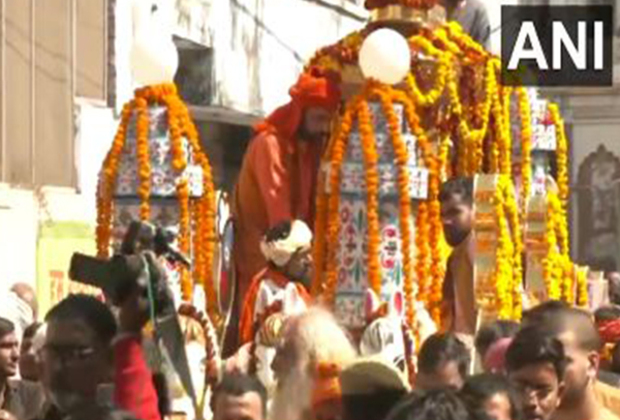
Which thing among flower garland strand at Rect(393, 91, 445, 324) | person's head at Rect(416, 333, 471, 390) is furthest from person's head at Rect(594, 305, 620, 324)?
person's head at Rect(416, 333, 471, 390)

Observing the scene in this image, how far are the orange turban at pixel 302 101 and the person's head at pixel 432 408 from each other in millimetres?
8694

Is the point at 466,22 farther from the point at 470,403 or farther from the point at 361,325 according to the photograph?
the point at 470,403

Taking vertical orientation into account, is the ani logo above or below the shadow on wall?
above

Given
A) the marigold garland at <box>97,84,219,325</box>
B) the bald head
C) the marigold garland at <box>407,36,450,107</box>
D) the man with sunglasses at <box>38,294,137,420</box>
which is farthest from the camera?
the bald head

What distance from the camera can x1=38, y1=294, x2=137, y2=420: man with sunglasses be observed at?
23.1ft

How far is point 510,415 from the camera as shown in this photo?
23.8ft

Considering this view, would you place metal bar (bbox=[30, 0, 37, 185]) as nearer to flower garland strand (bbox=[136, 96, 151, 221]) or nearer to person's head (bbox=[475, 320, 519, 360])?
flower garland strand (bbox=[136, 96, 151, 221])

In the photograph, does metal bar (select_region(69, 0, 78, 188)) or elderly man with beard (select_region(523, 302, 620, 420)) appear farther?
metal bar (select_region(69, 0, 78, 188))

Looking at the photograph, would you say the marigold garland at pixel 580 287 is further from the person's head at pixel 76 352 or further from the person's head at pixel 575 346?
the person's head at pixel 76 352

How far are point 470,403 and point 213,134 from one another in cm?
2241

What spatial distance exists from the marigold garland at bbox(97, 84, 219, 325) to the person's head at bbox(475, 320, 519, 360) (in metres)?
2.74

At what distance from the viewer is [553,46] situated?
892 inches

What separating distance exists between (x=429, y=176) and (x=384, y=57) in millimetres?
706

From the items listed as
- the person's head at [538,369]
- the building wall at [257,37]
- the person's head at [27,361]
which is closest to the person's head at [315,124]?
the person's head at [27,361]
